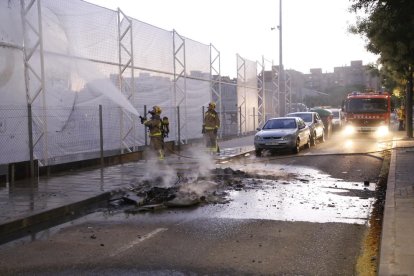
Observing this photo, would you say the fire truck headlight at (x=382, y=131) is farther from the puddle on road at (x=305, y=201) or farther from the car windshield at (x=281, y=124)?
the puddle on road at (x=305, y=201)

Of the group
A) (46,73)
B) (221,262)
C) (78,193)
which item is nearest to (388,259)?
(221,262)

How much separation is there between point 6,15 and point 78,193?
540 centimetres

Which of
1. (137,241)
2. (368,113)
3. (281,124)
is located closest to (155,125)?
(281,124)

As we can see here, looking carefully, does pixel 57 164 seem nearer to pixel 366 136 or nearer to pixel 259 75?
pixel 366 136

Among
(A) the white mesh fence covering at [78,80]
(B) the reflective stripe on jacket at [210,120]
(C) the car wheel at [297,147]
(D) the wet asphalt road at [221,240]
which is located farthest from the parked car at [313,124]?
(D) the wet asphalt road at [221,240]

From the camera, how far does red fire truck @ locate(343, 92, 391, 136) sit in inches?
1130

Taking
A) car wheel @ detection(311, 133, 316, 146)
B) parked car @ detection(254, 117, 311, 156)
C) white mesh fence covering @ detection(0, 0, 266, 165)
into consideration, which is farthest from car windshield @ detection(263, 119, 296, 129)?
white mesh fence covering @ detection(0, 0, 266, 165)

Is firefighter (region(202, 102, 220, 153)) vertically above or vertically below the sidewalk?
above

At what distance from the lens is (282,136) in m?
19.3

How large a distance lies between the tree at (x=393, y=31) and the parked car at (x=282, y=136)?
467 cm

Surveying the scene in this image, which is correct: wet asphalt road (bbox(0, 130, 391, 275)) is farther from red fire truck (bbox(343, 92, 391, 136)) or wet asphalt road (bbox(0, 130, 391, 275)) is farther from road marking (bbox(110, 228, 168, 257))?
red fire truck (bbox(343, 92, 391, 136))

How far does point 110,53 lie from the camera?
16.9m

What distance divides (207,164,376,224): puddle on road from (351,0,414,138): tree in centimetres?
388

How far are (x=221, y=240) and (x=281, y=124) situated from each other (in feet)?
48.7
